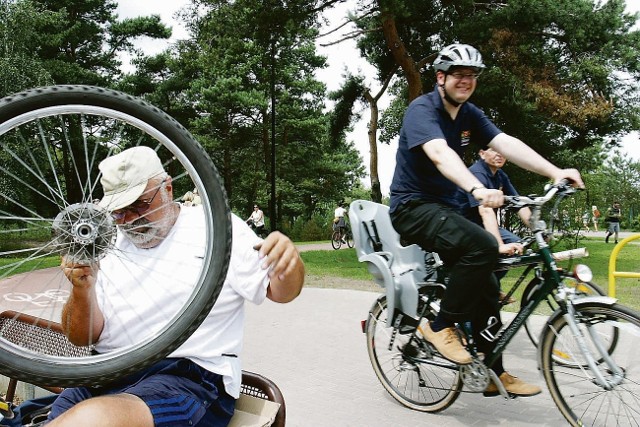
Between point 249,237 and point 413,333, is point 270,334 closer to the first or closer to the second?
point 413,333

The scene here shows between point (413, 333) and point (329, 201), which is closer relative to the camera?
point (413, 333)

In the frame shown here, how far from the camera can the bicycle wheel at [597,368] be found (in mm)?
3084

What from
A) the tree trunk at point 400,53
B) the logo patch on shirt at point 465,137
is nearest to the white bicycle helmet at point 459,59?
the logo patch on shirt at point 465,137

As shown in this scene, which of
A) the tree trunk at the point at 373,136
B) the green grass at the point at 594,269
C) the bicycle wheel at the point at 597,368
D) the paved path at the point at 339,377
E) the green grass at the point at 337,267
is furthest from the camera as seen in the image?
the tree trunk at the point at 373,136

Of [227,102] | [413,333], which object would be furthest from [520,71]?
[227,102]

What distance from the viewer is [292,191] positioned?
38000 millimetres

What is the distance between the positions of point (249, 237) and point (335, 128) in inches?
895

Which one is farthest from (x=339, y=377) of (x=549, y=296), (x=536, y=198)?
(x=536, y=198)

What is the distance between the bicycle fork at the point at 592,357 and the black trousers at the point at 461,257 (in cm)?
51

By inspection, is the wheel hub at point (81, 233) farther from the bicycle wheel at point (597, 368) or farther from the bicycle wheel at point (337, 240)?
the bicycle wheel at point (337, 240)

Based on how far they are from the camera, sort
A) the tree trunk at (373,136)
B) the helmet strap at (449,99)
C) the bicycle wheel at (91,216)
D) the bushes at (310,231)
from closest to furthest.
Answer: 1. the bicycle wheel at (91,216)
2. the helmet strap at (449,99)
3. the tree trunk at (373,136)
4. the bushes at (310,231)

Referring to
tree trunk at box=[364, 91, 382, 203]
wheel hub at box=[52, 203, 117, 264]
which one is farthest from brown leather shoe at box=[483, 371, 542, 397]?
tree trunk at box=[364, 91, 382, 203]

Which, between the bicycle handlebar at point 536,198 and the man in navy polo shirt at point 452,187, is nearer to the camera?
the bicycle handlebar at point 536,198

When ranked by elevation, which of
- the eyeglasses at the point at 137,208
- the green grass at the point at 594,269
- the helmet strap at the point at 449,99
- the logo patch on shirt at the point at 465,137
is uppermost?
the helmet strap at the point at 449,99
